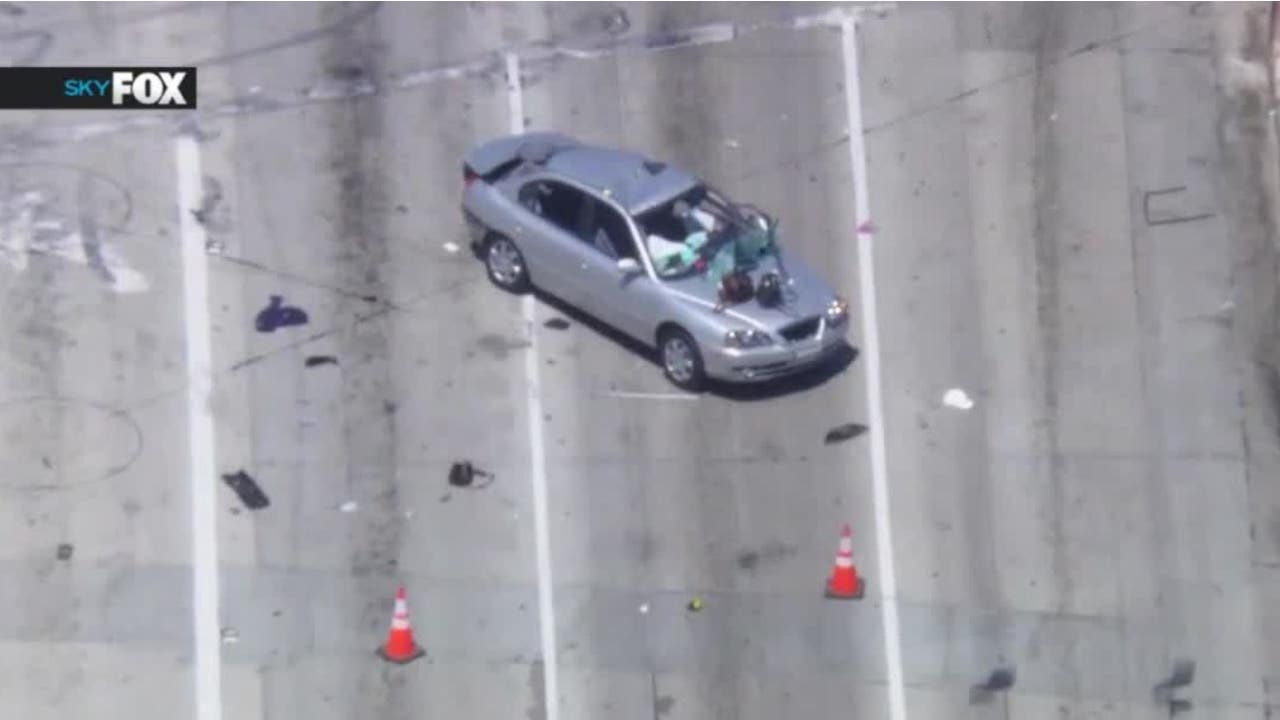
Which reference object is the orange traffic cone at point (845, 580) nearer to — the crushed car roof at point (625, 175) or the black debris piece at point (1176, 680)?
the black debris piece at point (1176, 680)

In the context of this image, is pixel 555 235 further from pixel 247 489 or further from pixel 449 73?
pixel 247 489

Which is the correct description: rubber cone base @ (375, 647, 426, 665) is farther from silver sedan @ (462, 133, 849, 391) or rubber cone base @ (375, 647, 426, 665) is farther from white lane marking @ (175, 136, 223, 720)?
silver sedan @ (462, 133, 849, 391)

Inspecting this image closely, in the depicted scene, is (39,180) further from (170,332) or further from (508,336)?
(508,336)

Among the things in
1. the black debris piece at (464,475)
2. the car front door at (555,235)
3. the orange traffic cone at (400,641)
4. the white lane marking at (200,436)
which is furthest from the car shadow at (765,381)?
the orange traffic cone at (400,641)

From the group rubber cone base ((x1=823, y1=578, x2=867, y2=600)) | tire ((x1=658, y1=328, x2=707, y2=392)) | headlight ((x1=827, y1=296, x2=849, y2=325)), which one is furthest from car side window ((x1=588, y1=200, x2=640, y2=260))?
rubber cone base ((x1=823, y1=578, x2=867, y2=600))

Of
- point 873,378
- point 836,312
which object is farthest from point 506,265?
point 873,378

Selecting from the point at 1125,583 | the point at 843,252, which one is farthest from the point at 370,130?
the point at 1125,583
